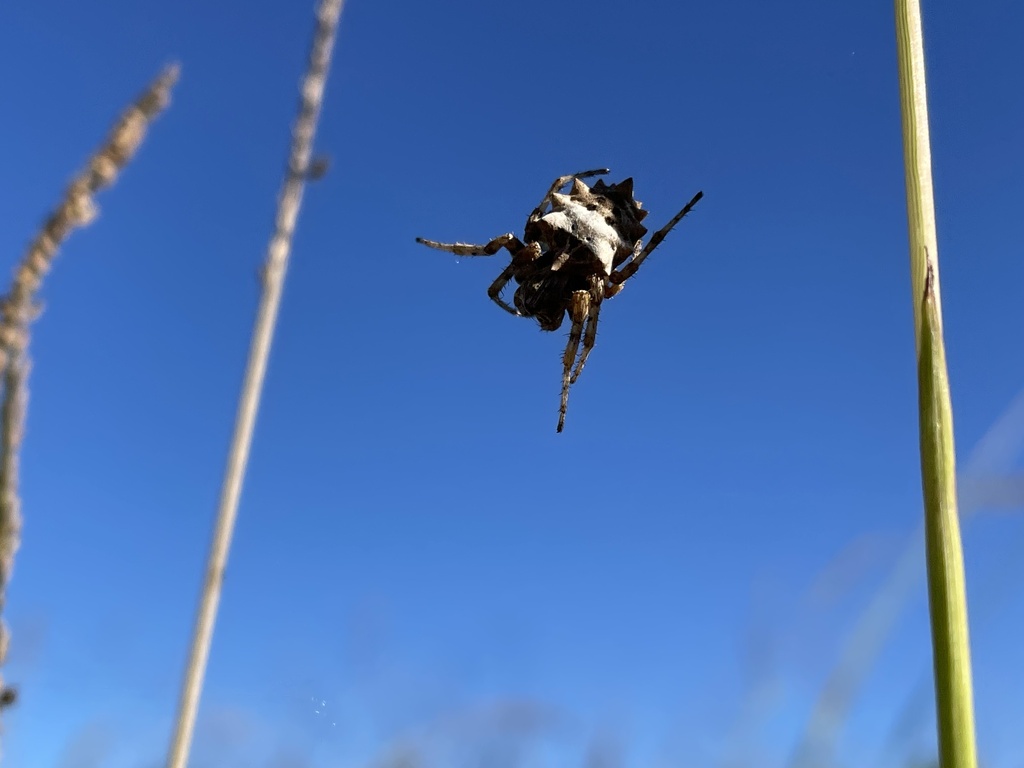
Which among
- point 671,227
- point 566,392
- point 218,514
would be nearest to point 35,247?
point 218,514

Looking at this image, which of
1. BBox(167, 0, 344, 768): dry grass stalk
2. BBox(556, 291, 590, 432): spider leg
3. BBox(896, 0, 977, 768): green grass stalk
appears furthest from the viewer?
BBox(556, 291, 590, 432): spider leg

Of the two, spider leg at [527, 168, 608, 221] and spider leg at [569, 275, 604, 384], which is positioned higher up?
spider leg at [527, 168, 608, 221]

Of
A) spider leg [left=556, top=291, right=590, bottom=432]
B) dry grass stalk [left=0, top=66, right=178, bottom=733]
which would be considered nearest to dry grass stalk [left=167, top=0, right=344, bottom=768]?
dry grass stalk [left=0, top=66, right=178, bottom=733]

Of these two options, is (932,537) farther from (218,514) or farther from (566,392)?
(566,392)

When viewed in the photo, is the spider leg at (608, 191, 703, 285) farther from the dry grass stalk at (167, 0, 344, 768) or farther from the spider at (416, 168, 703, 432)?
the dry grass stalk at (167, 0, 344, 768)

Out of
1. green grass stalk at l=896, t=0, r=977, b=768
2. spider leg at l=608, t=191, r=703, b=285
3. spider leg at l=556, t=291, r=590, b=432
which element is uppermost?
spider leg at l=608, t=191, r=703, b=285

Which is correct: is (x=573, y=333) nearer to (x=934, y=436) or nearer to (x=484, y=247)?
(x=484, y=247)

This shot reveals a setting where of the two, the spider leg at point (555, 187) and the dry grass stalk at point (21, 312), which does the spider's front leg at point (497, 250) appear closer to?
the spider leg at point (555, 187)

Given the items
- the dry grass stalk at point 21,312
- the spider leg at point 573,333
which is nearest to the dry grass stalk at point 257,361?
the dry grass stalk at point 21,312
